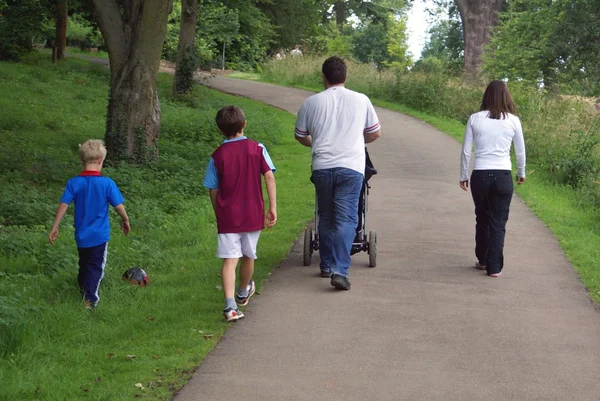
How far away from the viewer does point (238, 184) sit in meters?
7.30

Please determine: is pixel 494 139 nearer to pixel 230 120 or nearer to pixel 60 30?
pixel 230 120

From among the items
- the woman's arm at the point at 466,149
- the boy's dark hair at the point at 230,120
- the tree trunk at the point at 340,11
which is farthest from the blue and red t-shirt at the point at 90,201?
the tree trunk at the point at 340,11

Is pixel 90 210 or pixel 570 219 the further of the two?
pixel 570 219

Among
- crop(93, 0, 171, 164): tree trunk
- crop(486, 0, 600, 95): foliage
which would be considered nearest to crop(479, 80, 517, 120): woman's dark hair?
crop(93, 0, 171, 164): tree trunk

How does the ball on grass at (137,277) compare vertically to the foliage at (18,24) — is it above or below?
below

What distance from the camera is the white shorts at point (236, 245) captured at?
7.31 meters

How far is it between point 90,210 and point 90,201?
0.07 m

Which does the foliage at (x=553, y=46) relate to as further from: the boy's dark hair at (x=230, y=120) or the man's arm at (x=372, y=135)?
the boy's dark hair at (x=230, y=120)

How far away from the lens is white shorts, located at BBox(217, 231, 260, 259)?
24.0 feet

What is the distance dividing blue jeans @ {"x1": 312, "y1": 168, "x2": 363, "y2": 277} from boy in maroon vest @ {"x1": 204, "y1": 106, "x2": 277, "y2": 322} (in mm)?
1051

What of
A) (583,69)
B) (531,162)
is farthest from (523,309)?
(583,69)

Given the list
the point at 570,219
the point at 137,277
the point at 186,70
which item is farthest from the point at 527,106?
the point at 137,277

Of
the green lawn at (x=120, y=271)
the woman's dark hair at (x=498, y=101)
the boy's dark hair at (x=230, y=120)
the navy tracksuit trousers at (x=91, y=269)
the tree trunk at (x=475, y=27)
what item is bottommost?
the green lawn at (x=120, y=271)

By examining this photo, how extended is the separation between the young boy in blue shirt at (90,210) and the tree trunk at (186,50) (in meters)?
22.3
